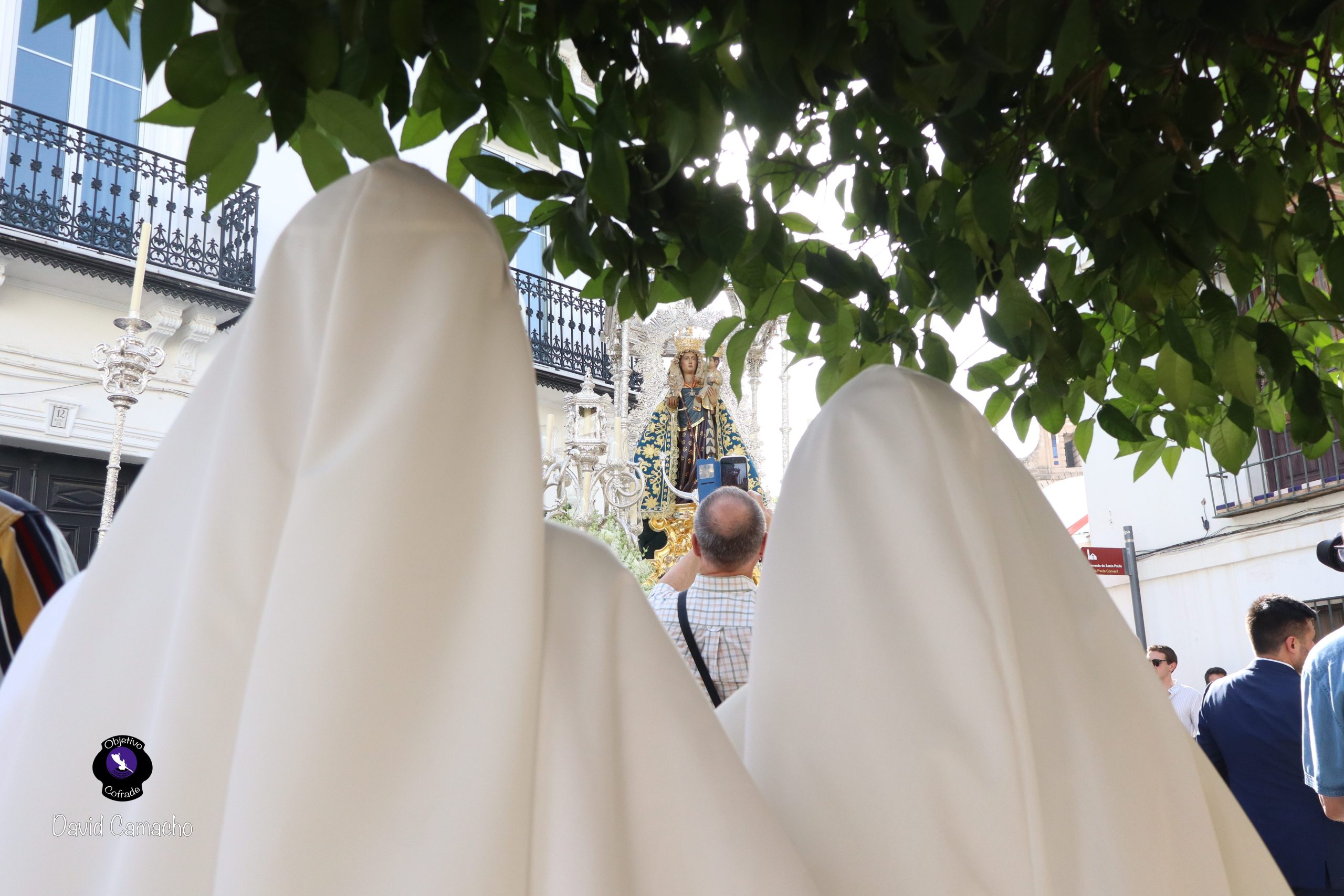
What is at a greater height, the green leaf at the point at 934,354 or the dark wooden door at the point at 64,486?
the dark wooden door at the point at 64,486

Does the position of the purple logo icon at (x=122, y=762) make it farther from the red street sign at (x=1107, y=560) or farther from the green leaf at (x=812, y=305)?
→ the red street sign at (x=1107, y=560)

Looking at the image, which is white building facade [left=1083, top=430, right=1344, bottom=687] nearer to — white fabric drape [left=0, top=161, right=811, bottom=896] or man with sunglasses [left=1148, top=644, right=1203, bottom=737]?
man with sunglasses [left=1148, top=644, right=1203, bottom=737]

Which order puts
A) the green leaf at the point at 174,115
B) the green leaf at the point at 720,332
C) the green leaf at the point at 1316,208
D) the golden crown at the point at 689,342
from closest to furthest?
the green leaf at the point at 174,115 → the green leaf at the point at 1316,208 → the green leaf at the point at 720,332 → the golden crown at the point at 689,342

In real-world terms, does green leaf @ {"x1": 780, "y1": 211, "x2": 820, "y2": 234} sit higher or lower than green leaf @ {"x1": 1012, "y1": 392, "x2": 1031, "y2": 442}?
higher

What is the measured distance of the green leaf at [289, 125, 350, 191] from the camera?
960mm

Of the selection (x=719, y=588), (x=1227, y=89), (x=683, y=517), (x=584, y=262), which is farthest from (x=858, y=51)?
(x=683, y=517)

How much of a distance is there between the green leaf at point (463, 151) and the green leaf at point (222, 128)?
299 millimetres

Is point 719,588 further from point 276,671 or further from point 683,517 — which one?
point 683,517

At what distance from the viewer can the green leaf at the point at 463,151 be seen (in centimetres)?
115

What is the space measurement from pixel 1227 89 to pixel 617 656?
4.15 feet

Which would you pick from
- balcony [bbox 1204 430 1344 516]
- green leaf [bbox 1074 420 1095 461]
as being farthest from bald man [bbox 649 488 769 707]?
balcony [bbox 1204 430 1344 516]

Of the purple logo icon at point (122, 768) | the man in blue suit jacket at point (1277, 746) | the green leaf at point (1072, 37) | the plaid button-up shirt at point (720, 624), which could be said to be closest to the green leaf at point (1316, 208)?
the green leaf at point (1072, 37)

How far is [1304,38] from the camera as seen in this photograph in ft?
3.76

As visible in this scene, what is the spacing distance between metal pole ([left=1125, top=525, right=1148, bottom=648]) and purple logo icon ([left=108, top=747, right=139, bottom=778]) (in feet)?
30.6
